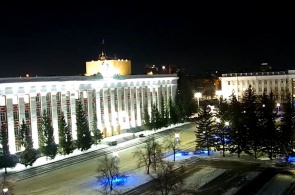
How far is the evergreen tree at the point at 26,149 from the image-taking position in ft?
122

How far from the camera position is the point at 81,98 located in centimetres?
5144

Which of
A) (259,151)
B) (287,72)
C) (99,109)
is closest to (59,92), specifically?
(99,109)

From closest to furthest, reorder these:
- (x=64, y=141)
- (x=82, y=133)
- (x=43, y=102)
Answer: (x=64, y=141)
(x=82, y=133)
(x=43, y=102)

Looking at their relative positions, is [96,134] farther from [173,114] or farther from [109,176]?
[173,114]

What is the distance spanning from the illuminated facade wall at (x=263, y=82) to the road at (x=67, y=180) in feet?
179

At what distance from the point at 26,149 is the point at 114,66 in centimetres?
2900

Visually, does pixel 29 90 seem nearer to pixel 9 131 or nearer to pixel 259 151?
pixel 9 131

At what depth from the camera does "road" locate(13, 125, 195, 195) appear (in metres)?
29.8

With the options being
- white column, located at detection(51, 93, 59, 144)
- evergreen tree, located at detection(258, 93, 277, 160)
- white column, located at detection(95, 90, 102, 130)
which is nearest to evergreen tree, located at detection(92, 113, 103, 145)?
white column, located at detection(51, 93, 59, 144)

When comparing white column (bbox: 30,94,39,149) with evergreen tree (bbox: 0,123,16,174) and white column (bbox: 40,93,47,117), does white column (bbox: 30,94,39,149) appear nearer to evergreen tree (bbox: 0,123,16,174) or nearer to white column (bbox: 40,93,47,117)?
white column (bbox: 40,93,47,117)

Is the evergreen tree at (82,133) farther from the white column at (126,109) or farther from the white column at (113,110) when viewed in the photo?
the white column at (126,109)

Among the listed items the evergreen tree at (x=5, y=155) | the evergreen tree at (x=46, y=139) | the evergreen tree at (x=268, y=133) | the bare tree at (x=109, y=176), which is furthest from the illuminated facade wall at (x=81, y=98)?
the evergreen tree at (x=268, y=133)

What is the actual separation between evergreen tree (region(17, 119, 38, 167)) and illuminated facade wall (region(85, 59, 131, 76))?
78.4ft

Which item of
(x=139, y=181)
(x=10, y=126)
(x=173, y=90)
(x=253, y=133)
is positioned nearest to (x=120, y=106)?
(x=173, y=90)
